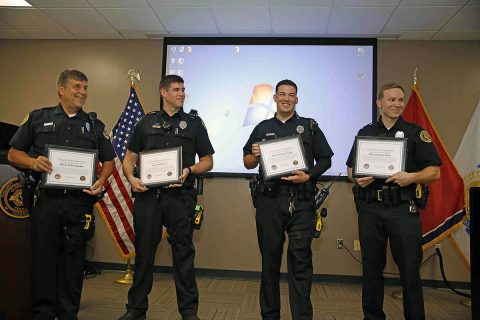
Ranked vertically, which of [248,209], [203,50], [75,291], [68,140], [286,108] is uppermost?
[203,50]

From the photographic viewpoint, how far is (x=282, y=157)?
2.57m

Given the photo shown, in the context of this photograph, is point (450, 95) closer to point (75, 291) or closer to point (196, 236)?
point (196, 236)

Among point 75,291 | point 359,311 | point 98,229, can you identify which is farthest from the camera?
point 98,229

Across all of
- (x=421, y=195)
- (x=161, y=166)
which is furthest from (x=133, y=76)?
(x=421, y=195)

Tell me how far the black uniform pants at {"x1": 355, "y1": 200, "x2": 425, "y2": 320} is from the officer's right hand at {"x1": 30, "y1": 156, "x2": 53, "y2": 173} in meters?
2.24

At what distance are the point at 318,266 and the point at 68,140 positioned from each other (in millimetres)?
3294

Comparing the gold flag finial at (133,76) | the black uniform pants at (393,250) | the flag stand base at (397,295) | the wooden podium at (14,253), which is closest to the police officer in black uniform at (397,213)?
the black uniform pants at (393,250)

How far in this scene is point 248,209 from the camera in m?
4.61

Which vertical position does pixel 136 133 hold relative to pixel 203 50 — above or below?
below

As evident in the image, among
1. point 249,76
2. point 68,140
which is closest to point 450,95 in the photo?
point 249,76

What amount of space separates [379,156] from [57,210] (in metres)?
2.30

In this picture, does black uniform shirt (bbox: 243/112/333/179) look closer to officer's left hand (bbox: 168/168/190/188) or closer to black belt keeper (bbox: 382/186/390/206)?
black belt keeper (bbox: 382/186/390/206)

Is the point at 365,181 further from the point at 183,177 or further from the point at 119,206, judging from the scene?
the point at 119,206

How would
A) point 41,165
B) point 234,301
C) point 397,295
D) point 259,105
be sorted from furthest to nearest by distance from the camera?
point 259,105, point 397,295, point 234,301, point 41,165
